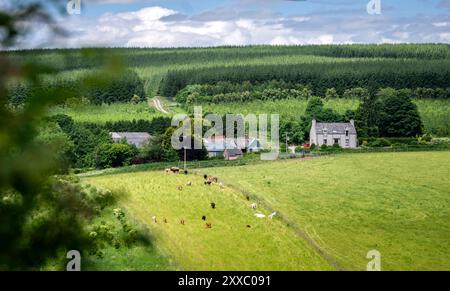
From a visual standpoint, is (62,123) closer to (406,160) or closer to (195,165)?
(195,165)

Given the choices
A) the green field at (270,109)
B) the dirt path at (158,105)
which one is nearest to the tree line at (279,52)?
the dirt path at (158,105)

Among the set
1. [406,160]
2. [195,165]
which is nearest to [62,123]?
[195,165]

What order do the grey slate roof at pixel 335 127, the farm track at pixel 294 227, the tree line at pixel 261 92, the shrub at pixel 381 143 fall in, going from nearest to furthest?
the farm track at pixel 294 227 < the shrub at pixel 381 143 < the grey slate roof at pixel 335 127 < the tree line at pixel 261 92

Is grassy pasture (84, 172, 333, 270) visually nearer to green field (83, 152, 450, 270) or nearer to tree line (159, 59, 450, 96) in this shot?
green field (83, 152, 450, 270)

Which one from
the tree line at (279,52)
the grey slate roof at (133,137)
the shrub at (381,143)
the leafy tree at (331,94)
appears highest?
the tree line at (279,52)

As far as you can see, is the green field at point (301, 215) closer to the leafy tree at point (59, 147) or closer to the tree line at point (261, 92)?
the leafy tree at point (59, 147)

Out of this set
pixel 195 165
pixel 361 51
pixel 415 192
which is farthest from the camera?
pixel 361 51
